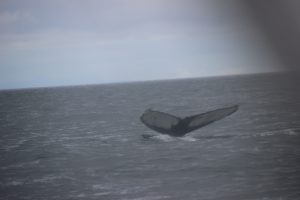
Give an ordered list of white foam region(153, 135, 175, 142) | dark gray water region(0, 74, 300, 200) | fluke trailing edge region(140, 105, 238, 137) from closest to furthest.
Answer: dark gray water region(0, 74, 300, 200) < fluke trailing edge region(140, 105, 238, 137) < white foam region(153, 135, 175, 142)

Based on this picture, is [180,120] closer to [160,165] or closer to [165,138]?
[165,138]

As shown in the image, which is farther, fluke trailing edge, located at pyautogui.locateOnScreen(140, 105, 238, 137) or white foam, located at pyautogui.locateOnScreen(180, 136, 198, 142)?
white foam, located at pyautogui.locateOnScreen(180, 136, 198, 142)

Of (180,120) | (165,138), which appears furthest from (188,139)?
(180,120)

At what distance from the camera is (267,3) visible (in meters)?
15.4

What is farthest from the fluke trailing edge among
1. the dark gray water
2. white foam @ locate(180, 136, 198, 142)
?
the dark gray water

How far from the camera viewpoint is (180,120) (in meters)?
25.7

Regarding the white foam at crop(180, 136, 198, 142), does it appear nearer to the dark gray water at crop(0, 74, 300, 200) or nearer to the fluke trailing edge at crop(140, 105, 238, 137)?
the dark gray water at crop(0, 74, 300, 200)

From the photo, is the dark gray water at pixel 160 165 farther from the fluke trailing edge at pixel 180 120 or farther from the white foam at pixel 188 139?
the fluke trailing edge at pixel 180 120

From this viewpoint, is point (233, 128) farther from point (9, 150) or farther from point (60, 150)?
point (9, 150)

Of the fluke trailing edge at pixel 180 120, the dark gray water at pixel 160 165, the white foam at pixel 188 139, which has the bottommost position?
the dark gray water at pixel 160 165

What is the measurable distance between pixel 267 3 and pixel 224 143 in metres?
11.0

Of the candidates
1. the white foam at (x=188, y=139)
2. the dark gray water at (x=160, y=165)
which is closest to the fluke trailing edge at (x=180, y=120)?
the white foam at (x=188, y=139)

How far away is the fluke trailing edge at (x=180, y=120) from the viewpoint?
83.1 ft

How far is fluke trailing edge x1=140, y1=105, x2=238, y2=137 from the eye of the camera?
83.1 feet
